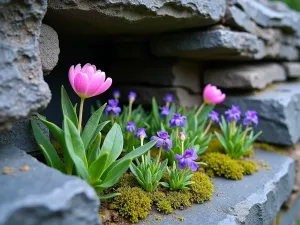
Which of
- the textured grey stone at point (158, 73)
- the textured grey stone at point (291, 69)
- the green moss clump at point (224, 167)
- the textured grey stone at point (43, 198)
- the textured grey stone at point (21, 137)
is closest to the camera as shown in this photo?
the textured grey stone at point (43, 198)

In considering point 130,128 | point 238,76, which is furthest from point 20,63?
point 238,76

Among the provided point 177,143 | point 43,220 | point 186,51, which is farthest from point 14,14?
point 186,51

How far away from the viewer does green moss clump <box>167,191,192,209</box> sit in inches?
55.3

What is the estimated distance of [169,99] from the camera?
2.11 m

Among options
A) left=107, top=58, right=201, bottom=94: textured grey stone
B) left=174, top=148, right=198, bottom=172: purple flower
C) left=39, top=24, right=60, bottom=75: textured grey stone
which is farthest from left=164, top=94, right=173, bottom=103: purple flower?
left=39, top=24, right=60, bottom=75: textured grey stone

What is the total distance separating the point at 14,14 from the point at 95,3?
37 centimetres

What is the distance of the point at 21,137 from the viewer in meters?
1.29

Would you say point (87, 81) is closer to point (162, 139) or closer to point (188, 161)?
point (162, 139)

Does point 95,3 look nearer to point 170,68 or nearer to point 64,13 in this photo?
point 64,13

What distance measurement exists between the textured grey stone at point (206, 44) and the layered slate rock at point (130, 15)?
86 millimetres

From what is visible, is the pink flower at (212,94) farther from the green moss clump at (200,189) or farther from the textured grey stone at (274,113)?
the green moss clump at (200,189)

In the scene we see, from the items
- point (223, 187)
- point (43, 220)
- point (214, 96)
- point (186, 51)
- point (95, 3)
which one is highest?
point (95, 3)

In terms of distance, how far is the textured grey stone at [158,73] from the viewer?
2.25m

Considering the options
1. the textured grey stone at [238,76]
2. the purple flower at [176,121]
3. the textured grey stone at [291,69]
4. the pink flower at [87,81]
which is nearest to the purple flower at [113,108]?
the purple flower at [176,121]
